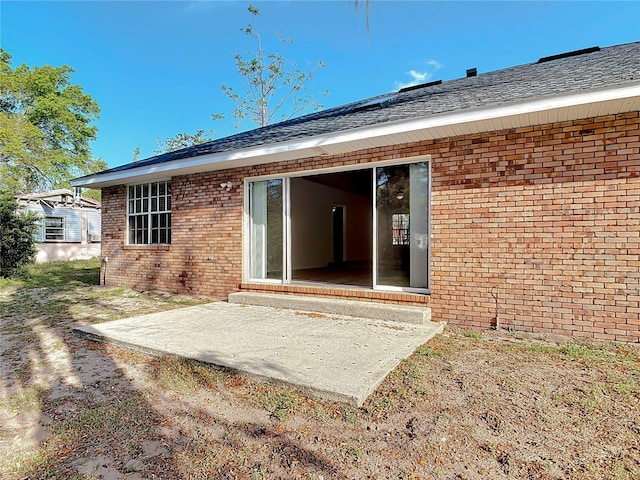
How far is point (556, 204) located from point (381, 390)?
3.34 m

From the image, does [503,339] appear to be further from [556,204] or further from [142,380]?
[142,380]

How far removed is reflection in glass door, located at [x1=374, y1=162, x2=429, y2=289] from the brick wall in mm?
232

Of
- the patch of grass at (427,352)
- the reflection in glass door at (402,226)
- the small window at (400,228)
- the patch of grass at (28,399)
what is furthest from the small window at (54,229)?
the patch of grass at (427,352)

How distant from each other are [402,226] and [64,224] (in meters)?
19.9

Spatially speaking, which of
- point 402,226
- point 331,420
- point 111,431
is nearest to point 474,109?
point 402,226

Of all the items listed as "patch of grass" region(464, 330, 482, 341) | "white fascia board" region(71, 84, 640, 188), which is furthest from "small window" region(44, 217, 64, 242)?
"patch of grass" region(464, 330, 482, 341)

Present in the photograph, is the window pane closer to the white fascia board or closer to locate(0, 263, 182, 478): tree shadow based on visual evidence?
the white fascia board

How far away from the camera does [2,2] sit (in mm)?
14336

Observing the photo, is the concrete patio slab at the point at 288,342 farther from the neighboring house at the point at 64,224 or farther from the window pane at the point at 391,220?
the neighboring house at the point at 64,224

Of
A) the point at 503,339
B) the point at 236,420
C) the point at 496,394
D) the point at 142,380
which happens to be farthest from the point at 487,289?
the point at 142,380

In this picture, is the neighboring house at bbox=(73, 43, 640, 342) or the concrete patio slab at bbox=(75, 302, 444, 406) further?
the neighboring house at bbox=(73, 43, 640, 342)

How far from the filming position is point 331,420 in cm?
247

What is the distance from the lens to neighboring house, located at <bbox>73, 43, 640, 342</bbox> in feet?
13.4

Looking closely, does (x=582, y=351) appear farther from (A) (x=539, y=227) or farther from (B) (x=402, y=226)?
(B) (x=402, y=226)
